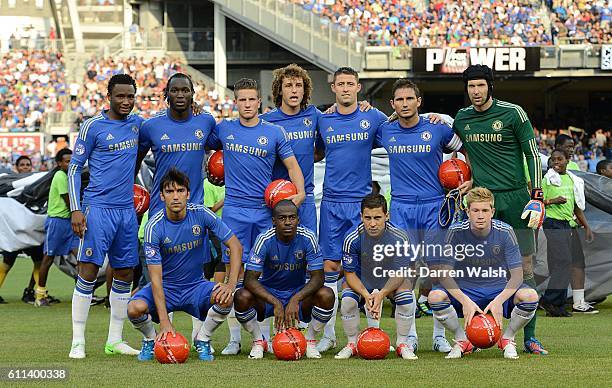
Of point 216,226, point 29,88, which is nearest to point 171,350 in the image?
point 216,226

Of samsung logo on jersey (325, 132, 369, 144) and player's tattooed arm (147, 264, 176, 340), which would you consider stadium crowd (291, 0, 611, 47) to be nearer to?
samsung logo on jersey (325, 132, 369, 144)

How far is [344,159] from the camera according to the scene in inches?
392

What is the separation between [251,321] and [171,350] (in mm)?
835

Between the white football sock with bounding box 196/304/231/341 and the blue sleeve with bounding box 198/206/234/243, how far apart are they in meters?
Answer: 0.54

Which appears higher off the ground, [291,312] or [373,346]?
[291,312]

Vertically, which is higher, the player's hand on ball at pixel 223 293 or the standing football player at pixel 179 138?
the standing football player at pixel 179 138

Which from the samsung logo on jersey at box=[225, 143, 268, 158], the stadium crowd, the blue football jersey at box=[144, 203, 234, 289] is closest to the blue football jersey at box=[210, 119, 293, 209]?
the samsung logo on jersey at box=[225, 143, 268, 158]

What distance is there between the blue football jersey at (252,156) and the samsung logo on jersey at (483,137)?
151cm

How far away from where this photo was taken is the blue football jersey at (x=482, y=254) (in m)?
9.05

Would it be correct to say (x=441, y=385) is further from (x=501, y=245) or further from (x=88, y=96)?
(x=88, y=96)

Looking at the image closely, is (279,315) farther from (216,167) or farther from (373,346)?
(216,167)

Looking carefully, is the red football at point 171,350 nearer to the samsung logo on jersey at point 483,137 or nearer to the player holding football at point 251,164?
the player holding football at point 251,164

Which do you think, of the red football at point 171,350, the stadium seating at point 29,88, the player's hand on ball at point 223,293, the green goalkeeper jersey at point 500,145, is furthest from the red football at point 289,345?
the stadium seating at point 29,88

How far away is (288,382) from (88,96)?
3134cm
